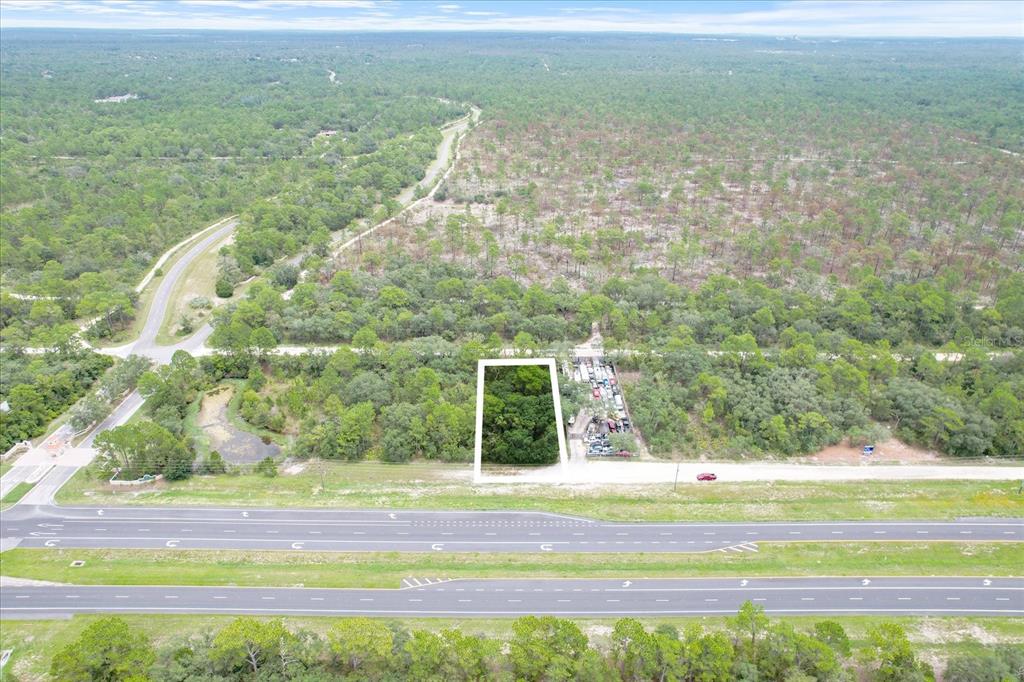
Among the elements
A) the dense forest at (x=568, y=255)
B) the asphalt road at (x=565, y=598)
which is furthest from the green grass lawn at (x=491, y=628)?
the dense forest at (x=568, y=255)

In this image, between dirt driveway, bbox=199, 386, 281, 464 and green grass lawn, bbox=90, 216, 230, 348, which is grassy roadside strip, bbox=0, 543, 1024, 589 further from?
green grass lawn, bbox=90, 216, 230, 348

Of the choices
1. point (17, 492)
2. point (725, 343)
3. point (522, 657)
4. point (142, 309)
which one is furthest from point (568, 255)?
point (17, 492)

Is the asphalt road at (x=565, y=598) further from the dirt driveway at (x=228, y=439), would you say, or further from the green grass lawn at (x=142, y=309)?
the green grass lawn at (x=142, y=309)

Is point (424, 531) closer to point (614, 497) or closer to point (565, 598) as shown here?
point (565, 598)

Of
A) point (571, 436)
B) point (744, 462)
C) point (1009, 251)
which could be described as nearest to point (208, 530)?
point (571, 436)

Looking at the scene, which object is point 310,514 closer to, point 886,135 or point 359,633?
point 359,633

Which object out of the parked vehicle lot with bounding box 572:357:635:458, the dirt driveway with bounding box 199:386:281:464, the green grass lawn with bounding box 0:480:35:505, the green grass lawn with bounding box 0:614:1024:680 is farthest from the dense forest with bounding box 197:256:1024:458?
the green grass lawn with bounding box 0:480:35:505
